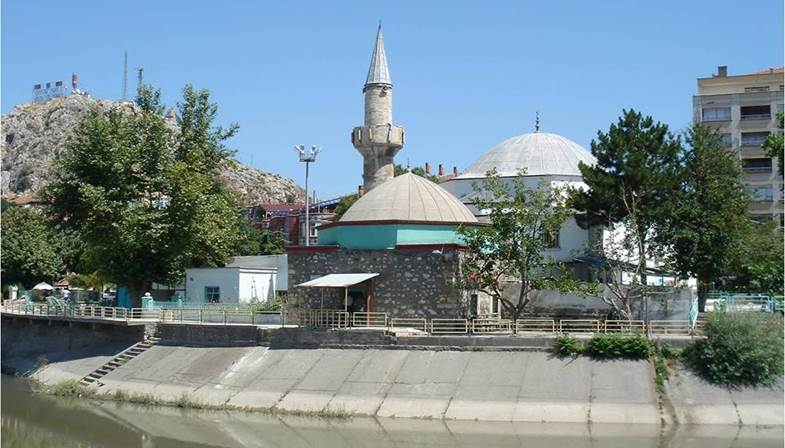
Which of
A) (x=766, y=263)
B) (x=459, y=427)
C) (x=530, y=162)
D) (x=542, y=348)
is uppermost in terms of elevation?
(x=530, y=162)

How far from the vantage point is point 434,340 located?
104ft

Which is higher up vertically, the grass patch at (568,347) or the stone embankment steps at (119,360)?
the grass patch at (568,347)

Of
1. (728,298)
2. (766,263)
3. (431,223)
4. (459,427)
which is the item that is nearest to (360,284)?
(431,223)

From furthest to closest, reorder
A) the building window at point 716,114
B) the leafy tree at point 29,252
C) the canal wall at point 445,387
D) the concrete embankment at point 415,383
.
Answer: the building window at point 716,114 → the leafy tree at point 29,252 → the concrete embankment at point 415,383 → the canal wall at point 445,387

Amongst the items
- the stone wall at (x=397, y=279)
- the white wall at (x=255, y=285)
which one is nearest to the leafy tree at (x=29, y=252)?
the white wall at (x=255, y=285)

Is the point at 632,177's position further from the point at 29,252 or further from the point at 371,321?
the point at 29,252

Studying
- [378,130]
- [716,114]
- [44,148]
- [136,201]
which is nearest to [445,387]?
[136,201]

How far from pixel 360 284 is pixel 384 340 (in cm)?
403

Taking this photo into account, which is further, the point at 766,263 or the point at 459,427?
the point at 766,263

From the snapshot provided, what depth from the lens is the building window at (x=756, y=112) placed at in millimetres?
66188

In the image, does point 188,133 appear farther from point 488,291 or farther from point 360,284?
point 488,291

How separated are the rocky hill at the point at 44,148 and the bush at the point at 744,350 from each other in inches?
4222

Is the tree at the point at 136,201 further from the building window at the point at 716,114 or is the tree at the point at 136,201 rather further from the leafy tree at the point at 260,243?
the building window at the point at 716,114

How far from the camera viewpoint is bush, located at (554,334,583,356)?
2941 cm
